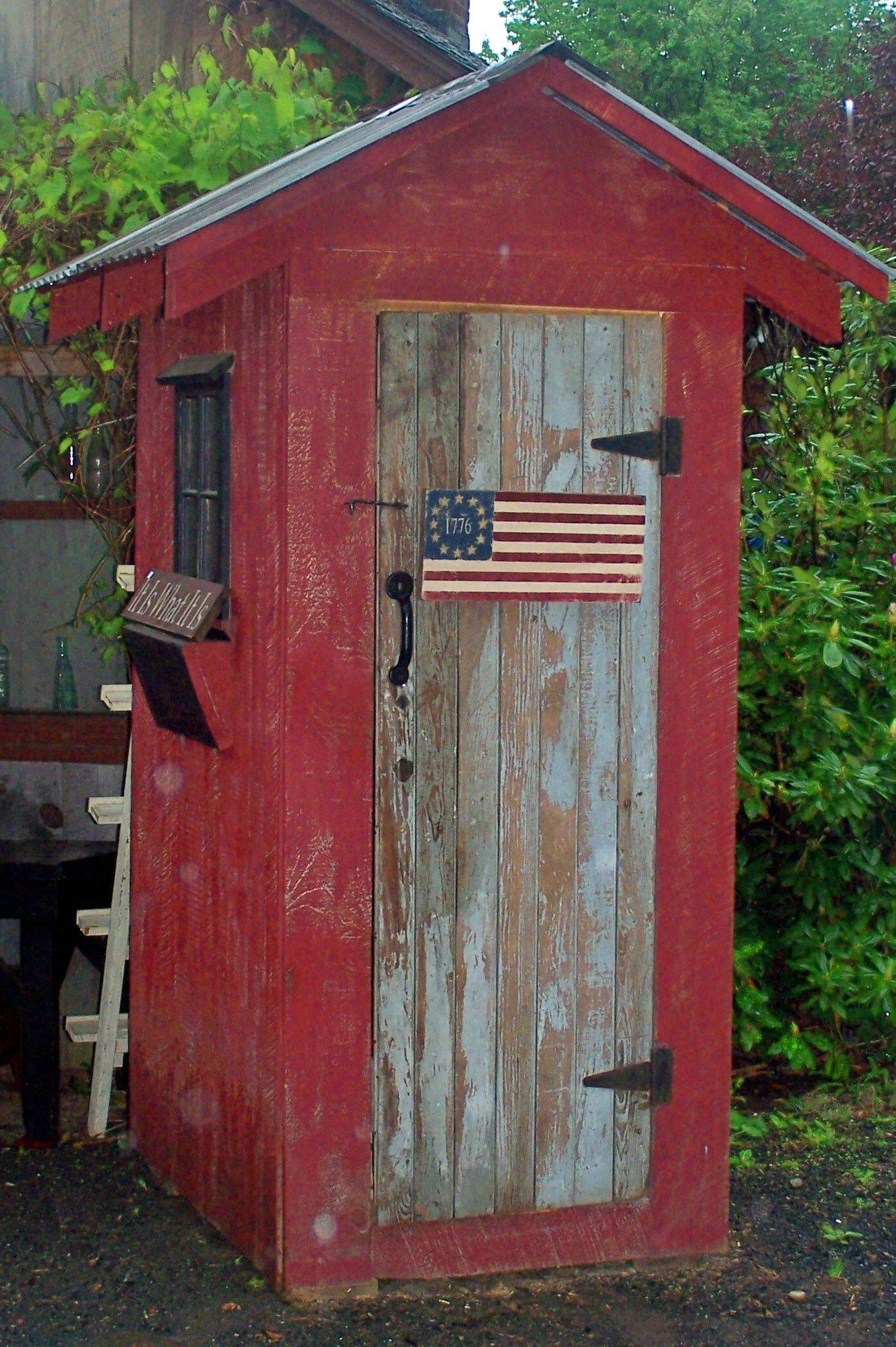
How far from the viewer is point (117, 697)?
5.44 meters

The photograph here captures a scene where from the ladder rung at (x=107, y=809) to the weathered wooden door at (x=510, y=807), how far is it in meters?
1.56

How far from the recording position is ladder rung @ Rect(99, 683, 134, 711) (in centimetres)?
543

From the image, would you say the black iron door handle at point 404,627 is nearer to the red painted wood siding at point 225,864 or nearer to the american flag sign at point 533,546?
the american flag sign at point 533,546

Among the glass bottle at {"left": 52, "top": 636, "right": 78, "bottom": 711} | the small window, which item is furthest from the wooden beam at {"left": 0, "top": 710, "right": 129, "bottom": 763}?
the small window

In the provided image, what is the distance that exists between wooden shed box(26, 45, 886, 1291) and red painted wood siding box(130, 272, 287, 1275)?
0.02 meters

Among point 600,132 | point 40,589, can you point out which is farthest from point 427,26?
point 600,132

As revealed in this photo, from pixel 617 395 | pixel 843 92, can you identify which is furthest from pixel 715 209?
pixel 843 92

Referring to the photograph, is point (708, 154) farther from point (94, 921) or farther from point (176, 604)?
point (94, 921)

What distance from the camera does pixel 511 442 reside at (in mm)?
4094

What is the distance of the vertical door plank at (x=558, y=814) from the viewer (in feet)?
13.5

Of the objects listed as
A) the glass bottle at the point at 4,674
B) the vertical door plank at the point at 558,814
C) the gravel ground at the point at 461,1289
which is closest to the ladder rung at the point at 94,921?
the gravel ground at the point at 461,1289

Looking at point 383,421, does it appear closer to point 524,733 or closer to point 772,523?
point 524,733

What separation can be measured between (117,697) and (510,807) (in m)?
1.84

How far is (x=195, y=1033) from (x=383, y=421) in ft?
6.28
